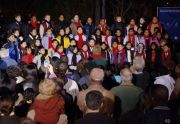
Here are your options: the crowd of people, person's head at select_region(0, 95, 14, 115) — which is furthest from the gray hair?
person's head at select_region(0, 95, 14, 115)

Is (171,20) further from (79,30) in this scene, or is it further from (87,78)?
(87,78)

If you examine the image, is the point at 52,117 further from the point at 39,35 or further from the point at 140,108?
the point at 39,35

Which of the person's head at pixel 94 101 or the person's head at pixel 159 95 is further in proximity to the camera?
the person's head at pixel 159 95

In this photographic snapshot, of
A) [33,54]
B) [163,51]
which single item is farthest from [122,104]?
[163,51]

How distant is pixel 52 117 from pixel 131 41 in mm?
10231

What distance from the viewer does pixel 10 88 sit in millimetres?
7922

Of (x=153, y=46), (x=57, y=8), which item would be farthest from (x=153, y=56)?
(x=57, y=8)

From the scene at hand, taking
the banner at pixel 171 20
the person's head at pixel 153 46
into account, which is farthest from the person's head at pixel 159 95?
the banner at pixel 171 20

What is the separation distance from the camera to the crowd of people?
6012 millimetres

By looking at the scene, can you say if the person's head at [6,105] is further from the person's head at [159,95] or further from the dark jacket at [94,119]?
the person's head at [159,95]

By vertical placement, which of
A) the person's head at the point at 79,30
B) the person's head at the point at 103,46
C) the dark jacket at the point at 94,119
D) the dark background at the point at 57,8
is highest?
the dark background at the point at 57,8

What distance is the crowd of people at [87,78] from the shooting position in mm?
6012

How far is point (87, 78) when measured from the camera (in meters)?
9.09

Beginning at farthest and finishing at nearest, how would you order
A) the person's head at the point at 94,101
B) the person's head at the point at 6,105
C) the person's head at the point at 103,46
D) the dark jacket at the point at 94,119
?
the person's head at the point at 103,46 → the person's head at the point at 6,105 → the person's head at the point at 94,101 → the dark jacket at the point at 94,119
